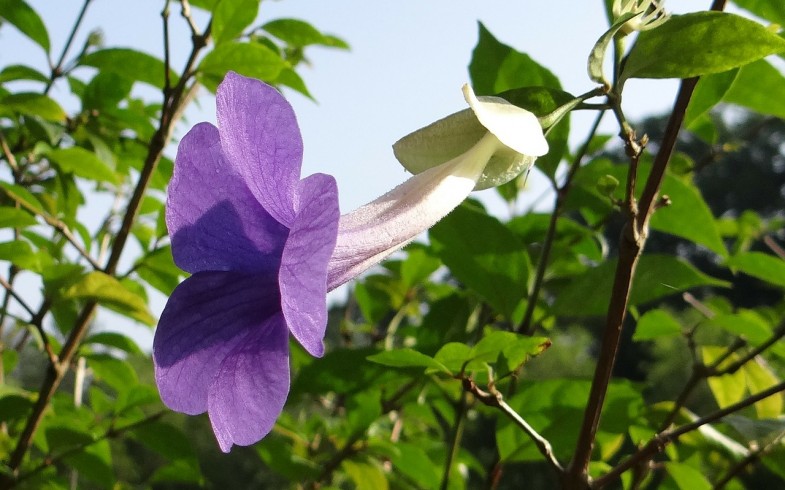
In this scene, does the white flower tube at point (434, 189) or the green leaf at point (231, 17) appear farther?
the green leaf at point (231, 17)

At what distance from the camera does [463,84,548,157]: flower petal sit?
1.70 ft

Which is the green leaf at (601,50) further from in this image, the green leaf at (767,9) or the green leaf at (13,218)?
the green leaf at (13,218)

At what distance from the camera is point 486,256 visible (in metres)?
0.92

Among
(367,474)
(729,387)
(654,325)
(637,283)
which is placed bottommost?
(367,474)

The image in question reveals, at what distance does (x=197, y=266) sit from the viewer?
0.56m

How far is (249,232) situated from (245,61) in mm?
663

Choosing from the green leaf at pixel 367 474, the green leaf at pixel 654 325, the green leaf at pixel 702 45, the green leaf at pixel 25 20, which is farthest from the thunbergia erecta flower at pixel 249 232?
the green leaf at pixel 25 20

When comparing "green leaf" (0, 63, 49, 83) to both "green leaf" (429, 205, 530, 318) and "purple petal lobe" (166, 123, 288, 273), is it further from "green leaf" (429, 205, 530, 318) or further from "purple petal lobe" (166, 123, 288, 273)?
"purple petal lobe" (166, 123, 288, 273)

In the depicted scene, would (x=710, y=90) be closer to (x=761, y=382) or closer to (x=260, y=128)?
(x=260, y=128)

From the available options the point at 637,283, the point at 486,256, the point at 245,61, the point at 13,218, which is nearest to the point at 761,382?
the point at 637,283

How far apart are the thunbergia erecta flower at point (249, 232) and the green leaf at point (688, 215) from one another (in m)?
0.49

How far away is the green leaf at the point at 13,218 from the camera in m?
1.11

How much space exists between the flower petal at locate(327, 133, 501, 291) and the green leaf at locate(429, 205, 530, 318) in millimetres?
355

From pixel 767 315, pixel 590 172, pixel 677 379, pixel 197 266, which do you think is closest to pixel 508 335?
pixel 197 266
